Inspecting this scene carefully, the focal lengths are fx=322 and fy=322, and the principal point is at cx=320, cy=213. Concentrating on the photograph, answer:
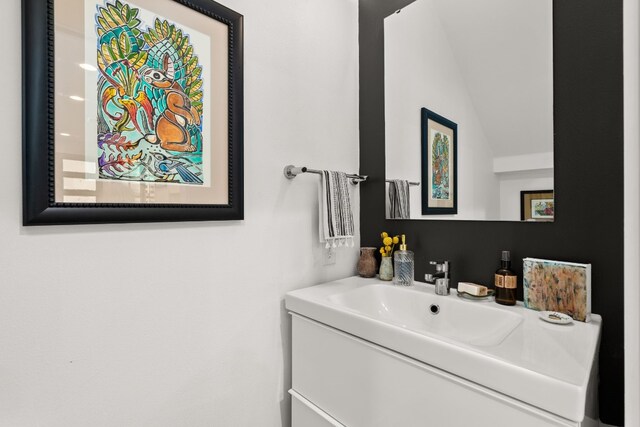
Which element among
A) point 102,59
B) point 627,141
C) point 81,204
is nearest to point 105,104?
point 102,59

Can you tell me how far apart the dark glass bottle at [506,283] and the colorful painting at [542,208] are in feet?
0.50

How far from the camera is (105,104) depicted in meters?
0.85

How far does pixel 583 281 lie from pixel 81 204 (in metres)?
1.37

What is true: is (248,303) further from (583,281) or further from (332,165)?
(583,281)

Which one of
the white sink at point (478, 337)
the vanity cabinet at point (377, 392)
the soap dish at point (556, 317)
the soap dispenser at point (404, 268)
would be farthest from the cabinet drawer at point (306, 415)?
the soap dish at point (556, 317)

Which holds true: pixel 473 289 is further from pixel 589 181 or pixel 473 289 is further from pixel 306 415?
pixel 306 415

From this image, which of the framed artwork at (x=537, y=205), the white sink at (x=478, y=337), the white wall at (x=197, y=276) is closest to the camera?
the white sink at (x=478, y=337)

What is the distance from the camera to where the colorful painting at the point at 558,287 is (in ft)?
2.96

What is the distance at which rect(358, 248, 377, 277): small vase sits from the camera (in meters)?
1.48

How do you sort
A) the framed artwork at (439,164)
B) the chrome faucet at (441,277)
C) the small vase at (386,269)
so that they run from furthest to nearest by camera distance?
the small vase at (386,269), the framed artwork at (439,164), the chrome faucet at (441,277)

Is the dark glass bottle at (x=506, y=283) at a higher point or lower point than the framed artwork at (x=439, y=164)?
lower

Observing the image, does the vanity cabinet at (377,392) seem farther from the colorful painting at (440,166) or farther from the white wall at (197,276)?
the colorful painting at (440,166)

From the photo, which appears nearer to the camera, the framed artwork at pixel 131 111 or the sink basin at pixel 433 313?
the framed artwork at pixel 131 111

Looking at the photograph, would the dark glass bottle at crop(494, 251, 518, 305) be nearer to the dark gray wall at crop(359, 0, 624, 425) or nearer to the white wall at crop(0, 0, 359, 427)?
the dark gray wall at crop(359, 0, 624, 425)
